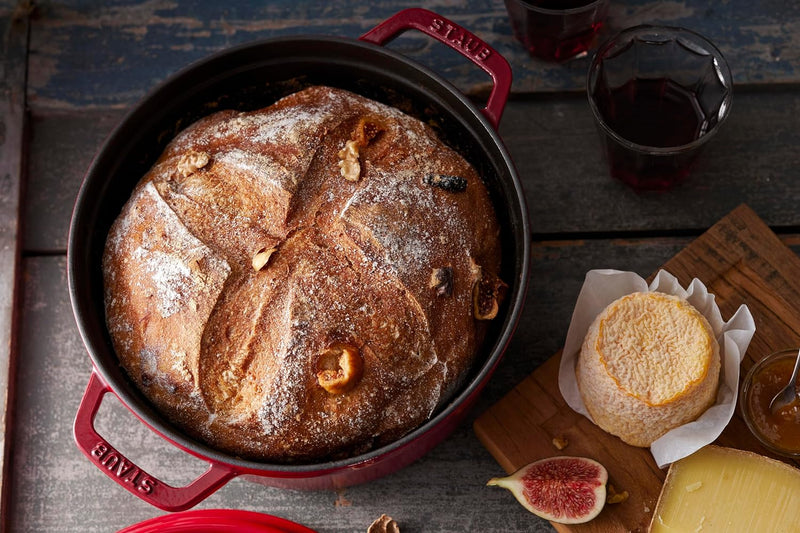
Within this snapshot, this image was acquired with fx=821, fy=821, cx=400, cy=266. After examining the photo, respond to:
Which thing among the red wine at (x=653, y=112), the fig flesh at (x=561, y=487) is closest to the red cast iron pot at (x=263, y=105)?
the fig flesh at (x=561, y=487)

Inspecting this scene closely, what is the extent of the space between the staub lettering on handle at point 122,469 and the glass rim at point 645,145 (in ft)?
4.47

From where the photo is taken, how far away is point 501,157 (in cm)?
187

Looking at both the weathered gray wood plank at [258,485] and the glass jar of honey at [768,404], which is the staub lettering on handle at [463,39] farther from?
the glass jar of honey at [768,404]

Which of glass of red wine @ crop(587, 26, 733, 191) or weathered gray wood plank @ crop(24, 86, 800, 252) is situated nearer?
glass of red wine @ crop(587, 26, 733, 191)

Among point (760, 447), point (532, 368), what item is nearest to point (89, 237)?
point (532, 368)

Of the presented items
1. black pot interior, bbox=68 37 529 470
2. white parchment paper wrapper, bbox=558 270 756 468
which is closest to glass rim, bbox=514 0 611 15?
black pot interior, bbox=68 37 529 470

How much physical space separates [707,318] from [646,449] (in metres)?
0.35

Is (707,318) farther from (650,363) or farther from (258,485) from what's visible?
(258,485)

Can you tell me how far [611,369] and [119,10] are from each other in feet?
5.65

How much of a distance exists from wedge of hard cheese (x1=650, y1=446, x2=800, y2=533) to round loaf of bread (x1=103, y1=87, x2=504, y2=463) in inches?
23.1

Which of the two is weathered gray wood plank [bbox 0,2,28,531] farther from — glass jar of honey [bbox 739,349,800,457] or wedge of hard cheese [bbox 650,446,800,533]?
glass jar of honey [bbox 739,349,800,457]

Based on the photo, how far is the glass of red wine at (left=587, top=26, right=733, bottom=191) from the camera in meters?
2.14

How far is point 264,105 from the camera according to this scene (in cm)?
209

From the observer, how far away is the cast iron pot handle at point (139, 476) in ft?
5.61
